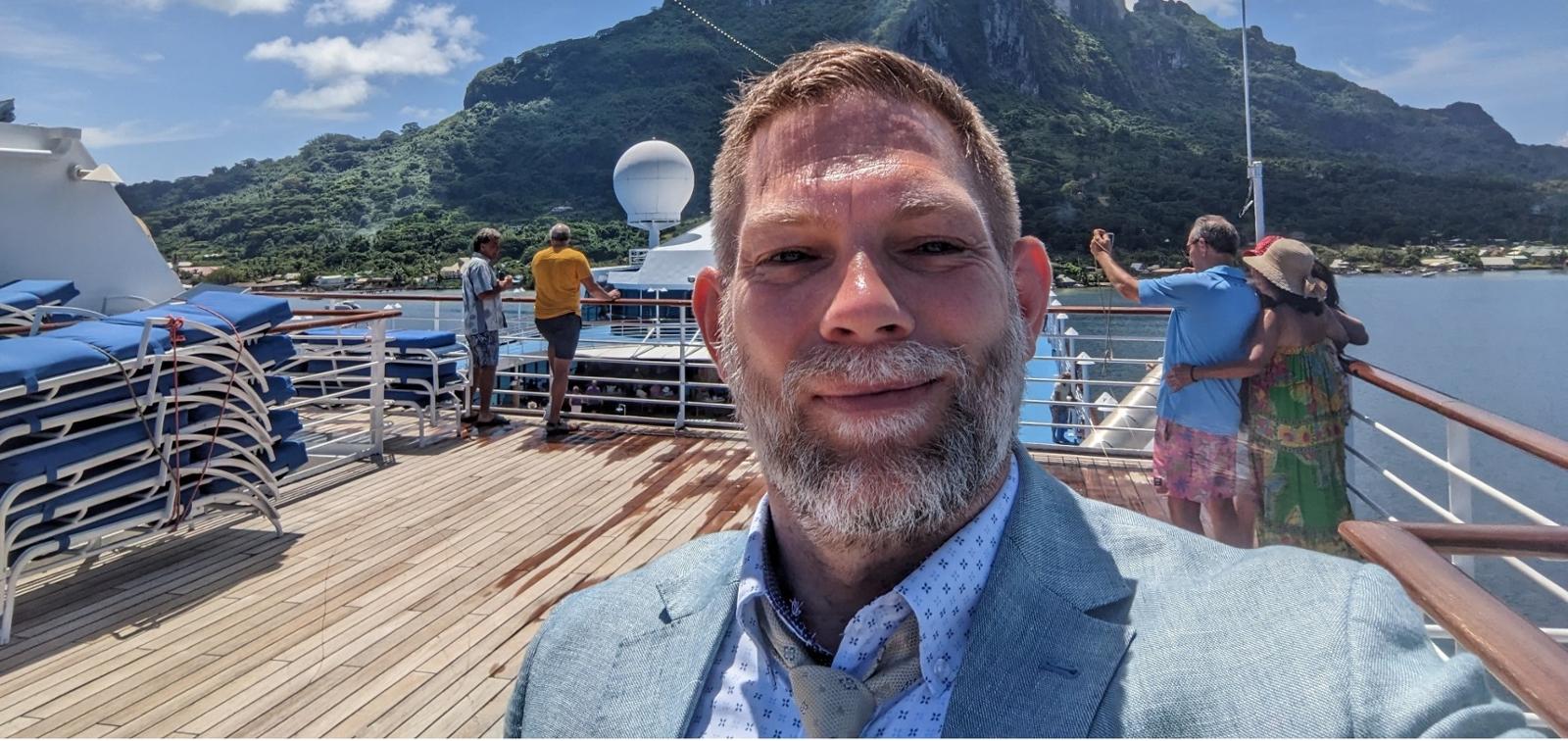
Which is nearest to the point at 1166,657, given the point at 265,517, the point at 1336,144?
Result: the point at 265,517

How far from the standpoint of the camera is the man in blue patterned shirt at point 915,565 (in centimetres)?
57

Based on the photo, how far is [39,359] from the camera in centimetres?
249

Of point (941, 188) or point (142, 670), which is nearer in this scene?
point (941, 188)

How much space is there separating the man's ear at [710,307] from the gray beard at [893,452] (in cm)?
25

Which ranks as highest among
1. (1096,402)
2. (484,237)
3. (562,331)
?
(484,237)

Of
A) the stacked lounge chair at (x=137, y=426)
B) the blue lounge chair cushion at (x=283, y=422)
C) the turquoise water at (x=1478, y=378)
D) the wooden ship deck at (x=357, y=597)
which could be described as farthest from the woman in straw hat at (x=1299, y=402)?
the blue lounge chair cushion at (x=283, y=422)

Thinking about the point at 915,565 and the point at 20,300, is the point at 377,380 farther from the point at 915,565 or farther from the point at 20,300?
the point at 915,565

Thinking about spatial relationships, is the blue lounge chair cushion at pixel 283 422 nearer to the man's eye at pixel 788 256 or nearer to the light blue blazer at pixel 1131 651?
the light blue blazer at pixel 1131 651

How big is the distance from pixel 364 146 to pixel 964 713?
59.5 metres

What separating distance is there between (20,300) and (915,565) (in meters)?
5.67

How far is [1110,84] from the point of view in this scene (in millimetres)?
33531

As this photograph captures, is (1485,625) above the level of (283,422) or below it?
above

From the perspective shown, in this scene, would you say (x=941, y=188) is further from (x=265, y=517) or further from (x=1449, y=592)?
(x=265, y=517)

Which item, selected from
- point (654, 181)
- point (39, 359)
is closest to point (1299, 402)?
point (39, 359)
